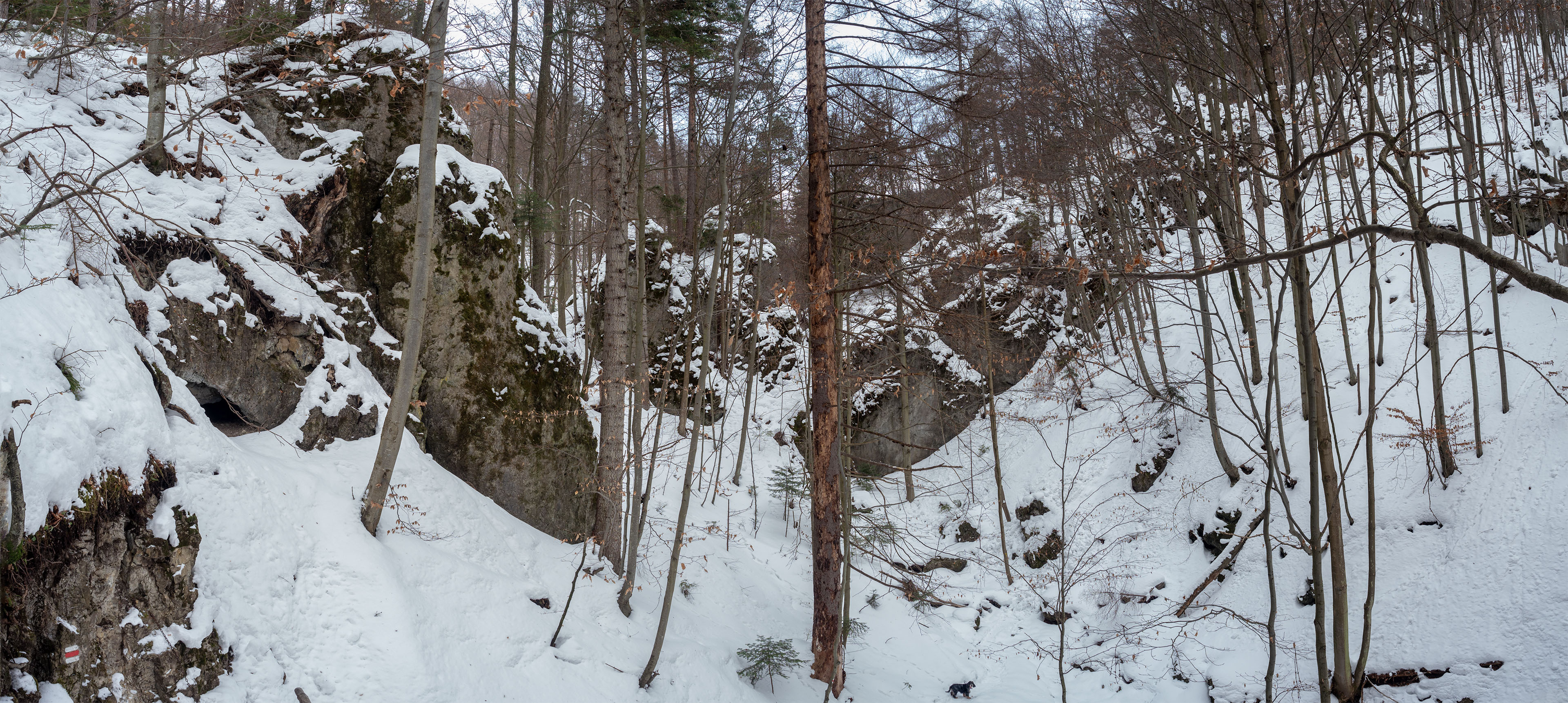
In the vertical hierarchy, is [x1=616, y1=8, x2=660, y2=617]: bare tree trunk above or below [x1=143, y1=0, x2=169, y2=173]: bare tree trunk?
below

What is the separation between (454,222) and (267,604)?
5.02 meters

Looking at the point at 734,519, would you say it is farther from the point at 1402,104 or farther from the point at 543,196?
the point at 1402,104

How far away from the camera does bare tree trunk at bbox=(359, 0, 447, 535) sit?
6371 mm

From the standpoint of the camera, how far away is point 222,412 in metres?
6.79

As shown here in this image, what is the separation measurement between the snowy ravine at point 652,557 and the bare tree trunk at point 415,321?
0.25 meters

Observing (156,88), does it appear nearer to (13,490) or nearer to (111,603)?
(13,490)

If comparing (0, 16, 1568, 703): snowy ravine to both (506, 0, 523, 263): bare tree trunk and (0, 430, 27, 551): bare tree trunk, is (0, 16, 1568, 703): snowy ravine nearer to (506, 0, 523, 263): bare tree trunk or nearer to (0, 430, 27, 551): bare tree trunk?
(0, 430, 27, 551): bare tree trunk

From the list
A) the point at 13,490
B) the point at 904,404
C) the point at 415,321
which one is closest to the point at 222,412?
the point at 415,321

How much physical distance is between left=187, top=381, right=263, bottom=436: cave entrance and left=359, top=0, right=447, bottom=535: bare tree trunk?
1.37 meters

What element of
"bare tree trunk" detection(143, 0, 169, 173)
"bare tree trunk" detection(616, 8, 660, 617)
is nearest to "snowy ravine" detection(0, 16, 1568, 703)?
"bare tree trunk" detection(143, 0, 169, 173)

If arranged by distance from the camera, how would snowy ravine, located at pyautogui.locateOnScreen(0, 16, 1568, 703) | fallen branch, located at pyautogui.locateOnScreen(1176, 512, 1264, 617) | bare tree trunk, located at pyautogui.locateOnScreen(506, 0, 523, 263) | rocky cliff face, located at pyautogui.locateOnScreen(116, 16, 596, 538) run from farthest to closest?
bare tree trunk, located at pyautogui.locateOnScreen(506, 0, 523, 263) < fallen branch, located at pyautogui.locateOnScreen(1176, 512, 1264, 617) < rocky cliff face, located at pyautogui.locateOnScreen(116, 16, 596, 538) < snowy ravine, located at pyautogui.locateOnScreen(0, 16, 1568, 703)

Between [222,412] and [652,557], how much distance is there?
16.2 feet

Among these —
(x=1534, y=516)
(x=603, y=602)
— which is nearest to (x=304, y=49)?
(x=603, y=602)

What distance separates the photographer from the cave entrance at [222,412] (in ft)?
21.4
